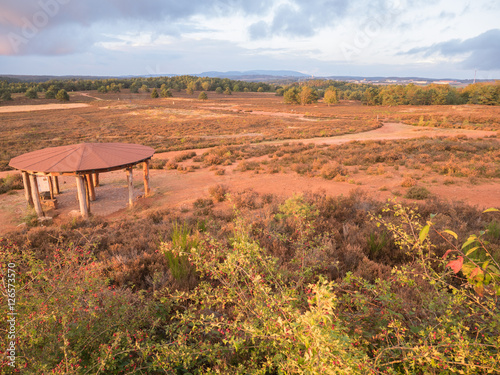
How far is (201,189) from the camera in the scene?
38.3ft

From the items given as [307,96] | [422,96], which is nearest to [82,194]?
[307,96]

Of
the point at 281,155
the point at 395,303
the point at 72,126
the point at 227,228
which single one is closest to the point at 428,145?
the point at 281,155

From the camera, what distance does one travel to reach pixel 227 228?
21.0 feet

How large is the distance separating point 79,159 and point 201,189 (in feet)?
15.2

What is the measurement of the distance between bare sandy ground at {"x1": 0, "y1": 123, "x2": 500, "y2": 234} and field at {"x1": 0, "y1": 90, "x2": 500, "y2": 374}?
0.11m

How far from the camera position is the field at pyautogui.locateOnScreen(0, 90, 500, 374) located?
6.81ft

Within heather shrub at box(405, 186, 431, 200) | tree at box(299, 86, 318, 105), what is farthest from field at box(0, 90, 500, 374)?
tree at box(299, 86, 318, 105)

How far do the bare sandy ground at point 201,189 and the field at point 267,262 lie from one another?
4.4 inches

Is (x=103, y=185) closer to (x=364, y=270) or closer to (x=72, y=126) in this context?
(x=364, y=270)

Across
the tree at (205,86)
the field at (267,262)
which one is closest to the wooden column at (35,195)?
the field at (267,262)

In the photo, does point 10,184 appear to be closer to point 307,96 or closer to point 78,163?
point 78,163

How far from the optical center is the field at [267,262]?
207 cm

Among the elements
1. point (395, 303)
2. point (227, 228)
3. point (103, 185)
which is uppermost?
point (395, 303)

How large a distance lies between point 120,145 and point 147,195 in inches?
85.1
